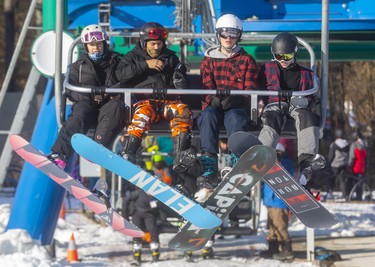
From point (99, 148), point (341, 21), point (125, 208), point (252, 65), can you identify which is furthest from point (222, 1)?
point (99, 148)

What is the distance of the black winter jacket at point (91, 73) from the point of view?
9430 mm

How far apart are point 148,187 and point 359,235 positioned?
8890 mm

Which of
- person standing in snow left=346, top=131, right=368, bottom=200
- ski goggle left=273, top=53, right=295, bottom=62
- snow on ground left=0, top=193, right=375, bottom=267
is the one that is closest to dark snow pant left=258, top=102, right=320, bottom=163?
ski goggle left=273, top=53, right=295, bottom=62

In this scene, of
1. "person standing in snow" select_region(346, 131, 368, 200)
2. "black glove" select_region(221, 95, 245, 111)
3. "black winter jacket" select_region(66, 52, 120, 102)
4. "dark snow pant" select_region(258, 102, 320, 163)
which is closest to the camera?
"dark snow pant" select_region(258, 102, 320, 163)

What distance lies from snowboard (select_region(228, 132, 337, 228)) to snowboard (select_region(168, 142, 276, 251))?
12cm

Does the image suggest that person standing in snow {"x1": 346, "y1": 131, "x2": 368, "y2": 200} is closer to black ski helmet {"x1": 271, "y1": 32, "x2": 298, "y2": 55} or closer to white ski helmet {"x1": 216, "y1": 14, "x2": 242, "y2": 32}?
black ski helmet {"x1": 271, "y1": 32, "x2": 298, "y2": 55}

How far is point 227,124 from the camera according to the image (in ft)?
29.6

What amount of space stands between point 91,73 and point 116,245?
6948mm

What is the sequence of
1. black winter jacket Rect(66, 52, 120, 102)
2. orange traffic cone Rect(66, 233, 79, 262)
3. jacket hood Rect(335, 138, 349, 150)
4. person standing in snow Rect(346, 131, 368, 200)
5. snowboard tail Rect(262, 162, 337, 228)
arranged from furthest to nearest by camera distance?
jacket hood Rect(335, 138, 349, 150), person standing in snow Rect(346, 131, 368, 200), orange traffic cone Rect(66, 233, 79, 262), black winter jacket Rect(66, 52, 120, 102), snowboard tail Rect(262, 162, 337, 228)

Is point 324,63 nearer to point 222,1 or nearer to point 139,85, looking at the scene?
point 139,85

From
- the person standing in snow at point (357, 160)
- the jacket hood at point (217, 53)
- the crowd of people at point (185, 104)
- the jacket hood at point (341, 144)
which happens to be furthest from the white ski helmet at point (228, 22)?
the jacket hood at point (341, 144)

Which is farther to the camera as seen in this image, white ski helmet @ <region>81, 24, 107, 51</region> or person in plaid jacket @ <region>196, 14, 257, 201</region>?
A: white ski helmet @ <region>81, 24, 107, 51</region>

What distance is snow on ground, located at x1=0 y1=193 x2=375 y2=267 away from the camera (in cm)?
1389

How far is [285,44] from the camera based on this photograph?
9125mm
